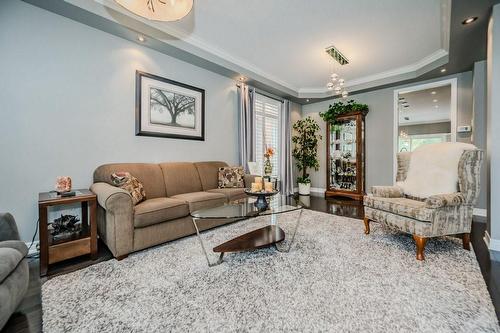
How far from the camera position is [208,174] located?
3668mm

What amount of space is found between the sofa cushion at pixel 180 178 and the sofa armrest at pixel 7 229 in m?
1.62

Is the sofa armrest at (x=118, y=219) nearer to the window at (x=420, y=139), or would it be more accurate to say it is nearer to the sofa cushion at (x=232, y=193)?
the sofa cushion at (x=232, y=193)

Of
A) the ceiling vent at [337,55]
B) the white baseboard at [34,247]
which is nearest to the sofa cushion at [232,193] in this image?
the white baseboard at [34,247]

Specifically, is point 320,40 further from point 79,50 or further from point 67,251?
point 67,251

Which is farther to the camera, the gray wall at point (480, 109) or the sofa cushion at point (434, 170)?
the gray wall at point (480, 109)

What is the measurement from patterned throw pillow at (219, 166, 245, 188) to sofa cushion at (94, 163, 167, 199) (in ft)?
3.19

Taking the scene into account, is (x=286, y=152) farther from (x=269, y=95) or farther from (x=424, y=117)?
(x=424, y=117)

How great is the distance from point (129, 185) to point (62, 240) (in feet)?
2.49

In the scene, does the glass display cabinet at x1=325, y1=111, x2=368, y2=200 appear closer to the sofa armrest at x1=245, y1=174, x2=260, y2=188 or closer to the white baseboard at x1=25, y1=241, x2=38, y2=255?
the sofa armrest at x1=245, y1=174, x2=260, y2=188

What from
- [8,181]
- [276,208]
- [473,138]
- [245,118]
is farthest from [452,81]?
[8,181]

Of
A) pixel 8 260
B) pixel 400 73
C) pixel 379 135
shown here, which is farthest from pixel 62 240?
pixel 400 73

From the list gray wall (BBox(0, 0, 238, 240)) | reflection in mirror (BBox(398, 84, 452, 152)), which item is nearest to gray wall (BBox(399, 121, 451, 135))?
reflection in mirror (BBox(398, 84, 452, 152))

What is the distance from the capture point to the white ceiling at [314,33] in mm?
2594

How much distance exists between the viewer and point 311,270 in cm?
189
